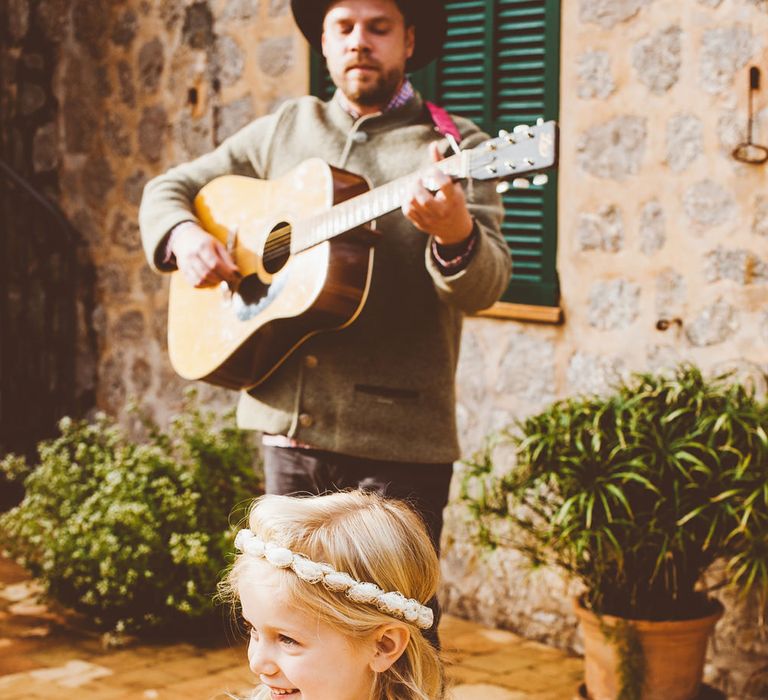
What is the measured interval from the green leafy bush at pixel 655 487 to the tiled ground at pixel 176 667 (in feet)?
1.57

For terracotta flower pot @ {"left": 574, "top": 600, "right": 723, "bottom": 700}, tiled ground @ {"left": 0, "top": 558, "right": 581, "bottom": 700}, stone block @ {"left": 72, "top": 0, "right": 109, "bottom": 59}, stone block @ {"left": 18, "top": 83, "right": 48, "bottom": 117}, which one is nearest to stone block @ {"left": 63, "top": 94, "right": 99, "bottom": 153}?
stone block @ {"left": 18, "top": 83, "right": 48, "bottom": 117}

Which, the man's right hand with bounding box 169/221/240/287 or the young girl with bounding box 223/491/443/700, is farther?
the man's right hand with bounding box 169/221/240/287

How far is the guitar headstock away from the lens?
2068 mm

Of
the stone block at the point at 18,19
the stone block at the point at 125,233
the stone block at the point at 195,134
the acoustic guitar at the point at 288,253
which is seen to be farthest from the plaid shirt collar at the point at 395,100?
the stone block at the point at 18,19

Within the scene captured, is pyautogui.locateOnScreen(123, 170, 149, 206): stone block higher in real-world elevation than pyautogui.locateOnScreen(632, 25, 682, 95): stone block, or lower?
lower

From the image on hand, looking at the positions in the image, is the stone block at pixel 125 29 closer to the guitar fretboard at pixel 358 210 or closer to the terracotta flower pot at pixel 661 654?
the guitar fretboard at pixel 358 210

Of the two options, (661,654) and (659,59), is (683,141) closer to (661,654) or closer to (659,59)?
(659,59)

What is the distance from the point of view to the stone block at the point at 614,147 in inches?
141

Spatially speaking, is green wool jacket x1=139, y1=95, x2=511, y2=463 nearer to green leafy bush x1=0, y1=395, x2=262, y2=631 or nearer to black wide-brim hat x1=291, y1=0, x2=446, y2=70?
black wide-brim hat x1=291, y1=0, x2=446, y2=70

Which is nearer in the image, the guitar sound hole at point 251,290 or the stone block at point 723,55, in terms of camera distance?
the guitar sound hole at point 251,290

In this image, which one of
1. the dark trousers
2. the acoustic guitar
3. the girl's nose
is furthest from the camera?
the dark trousers

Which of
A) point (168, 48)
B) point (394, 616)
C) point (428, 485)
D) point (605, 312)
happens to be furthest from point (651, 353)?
point (168, 48)

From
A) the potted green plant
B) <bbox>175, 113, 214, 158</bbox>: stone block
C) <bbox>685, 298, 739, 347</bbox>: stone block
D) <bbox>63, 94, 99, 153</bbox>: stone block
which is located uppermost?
<bbox>63, 94, 99, 153</bbox>: stone block

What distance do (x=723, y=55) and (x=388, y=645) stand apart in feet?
7.56
